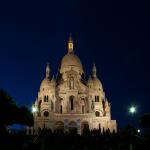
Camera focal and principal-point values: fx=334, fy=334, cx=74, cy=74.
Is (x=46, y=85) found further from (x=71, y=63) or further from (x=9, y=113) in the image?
(x=9, y=113)

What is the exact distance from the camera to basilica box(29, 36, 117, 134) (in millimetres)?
76562

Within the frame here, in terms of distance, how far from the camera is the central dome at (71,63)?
88.1 metres

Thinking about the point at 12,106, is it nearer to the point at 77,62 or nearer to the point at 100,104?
the point at 100,104

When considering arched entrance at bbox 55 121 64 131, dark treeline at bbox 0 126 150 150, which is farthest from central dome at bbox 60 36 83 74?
dark treeline at bbox 0 126 150 150

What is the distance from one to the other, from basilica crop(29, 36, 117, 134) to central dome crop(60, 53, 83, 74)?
0.77 metres

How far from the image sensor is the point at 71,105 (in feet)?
261

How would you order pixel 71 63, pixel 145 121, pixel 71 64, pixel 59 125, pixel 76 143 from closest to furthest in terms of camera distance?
1. pixel 76 143
2. pixel 145 121
3. pixel 59 125
4. pixel 71 64
5. pixel 71 63

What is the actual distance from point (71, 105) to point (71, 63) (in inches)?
534

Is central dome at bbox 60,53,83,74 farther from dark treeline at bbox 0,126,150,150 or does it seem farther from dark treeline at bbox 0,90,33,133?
dark treeline at bbox 0,126,150,150

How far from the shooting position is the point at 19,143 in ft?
100

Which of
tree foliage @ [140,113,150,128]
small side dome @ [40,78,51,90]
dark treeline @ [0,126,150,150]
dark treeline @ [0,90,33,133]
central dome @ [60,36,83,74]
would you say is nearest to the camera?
dark treeline @ [0,126,150,150]

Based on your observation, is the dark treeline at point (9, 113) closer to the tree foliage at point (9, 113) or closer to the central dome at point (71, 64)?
the tree foliage at point (9, 113)

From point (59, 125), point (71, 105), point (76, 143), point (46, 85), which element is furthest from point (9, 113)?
point (46, 85)

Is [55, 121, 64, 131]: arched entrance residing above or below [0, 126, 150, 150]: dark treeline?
above
